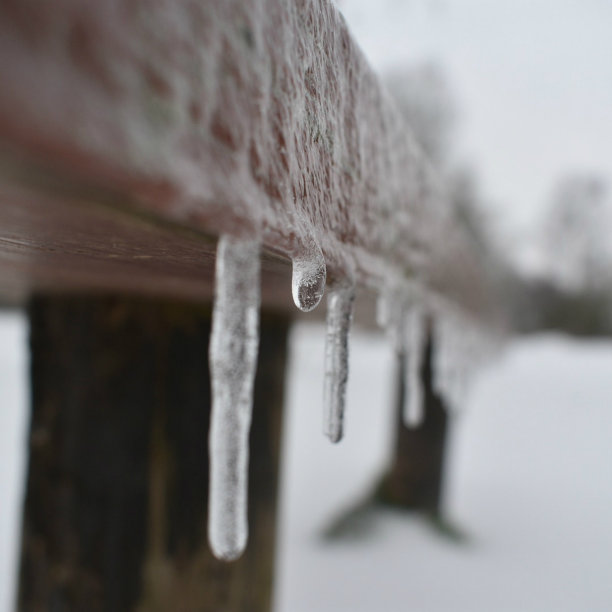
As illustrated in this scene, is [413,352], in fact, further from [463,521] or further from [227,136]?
[463,521]

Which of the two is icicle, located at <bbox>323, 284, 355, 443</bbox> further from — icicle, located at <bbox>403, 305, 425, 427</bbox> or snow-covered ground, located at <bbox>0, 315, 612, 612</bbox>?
snow-covered ground, located at <bbox>0, 315, 612, 612</bbox>

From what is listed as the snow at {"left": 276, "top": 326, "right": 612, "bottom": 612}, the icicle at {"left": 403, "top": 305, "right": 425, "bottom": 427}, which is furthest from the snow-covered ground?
the icicle at {"left": 403, "top": 305, "right": 425, "bottom": 427}

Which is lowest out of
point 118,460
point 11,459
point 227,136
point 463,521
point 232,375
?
point 463,521

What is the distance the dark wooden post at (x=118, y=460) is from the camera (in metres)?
0.91

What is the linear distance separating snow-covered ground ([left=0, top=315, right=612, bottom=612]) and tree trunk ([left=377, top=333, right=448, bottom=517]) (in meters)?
0.12

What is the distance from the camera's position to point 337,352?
0.47 m

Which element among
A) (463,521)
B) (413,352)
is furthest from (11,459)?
(413,352)

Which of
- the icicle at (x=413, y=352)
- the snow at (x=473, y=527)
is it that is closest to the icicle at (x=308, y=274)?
the icicle at (x=413, y=352)

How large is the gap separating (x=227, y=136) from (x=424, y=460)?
2.61m

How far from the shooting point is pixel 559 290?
60.5 ft

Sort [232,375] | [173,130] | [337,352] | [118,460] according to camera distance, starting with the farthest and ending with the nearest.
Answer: [118,460]
[337,352]
[232,375]
[173,130]

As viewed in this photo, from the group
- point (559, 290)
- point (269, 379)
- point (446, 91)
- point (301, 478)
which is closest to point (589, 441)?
point (301, 478)

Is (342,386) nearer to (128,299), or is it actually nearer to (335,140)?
(335,140)

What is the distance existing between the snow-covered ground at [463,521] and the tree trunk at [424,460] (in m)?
0.12
